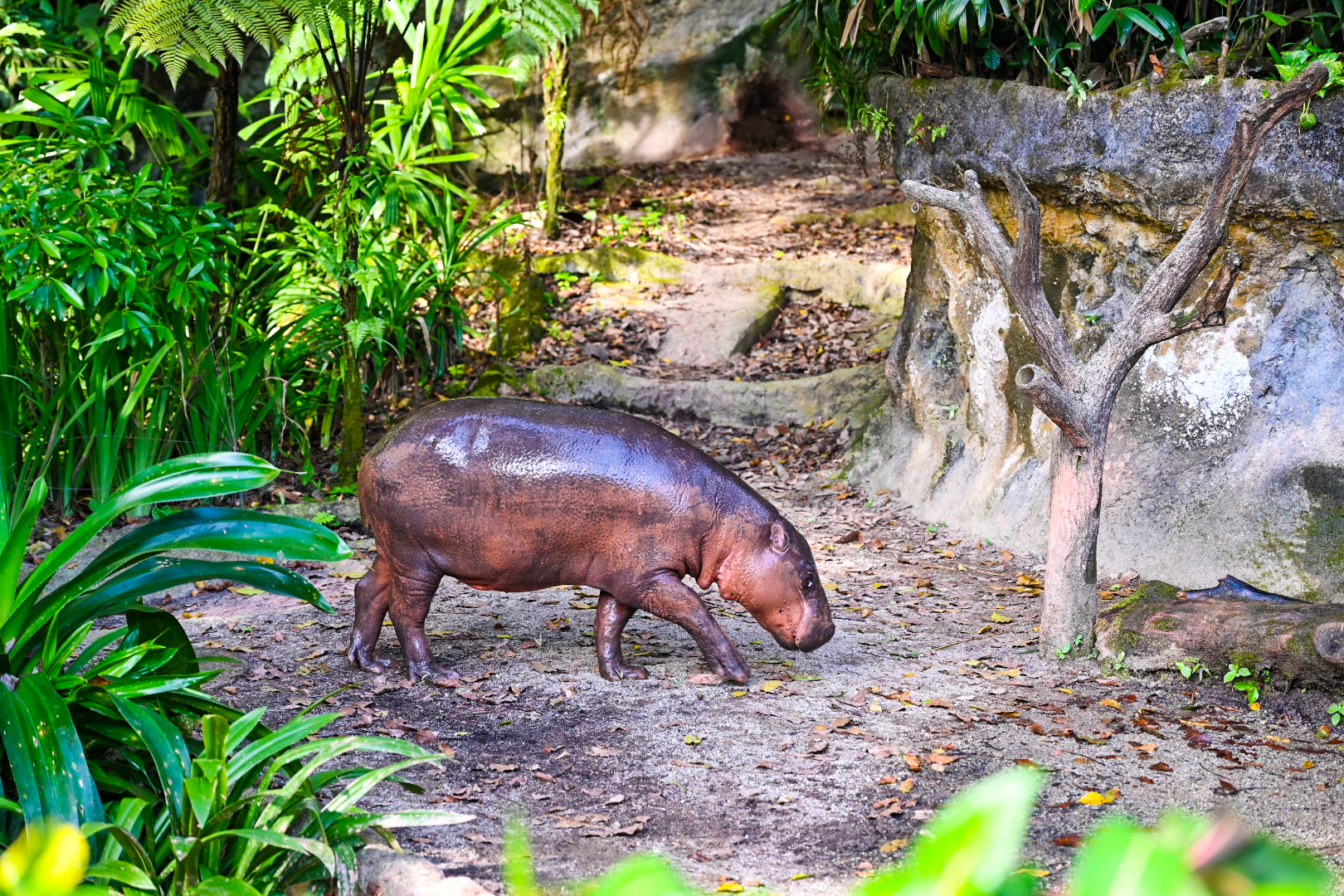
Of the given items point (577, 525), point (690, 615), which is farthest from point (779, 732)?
point (577, 525)

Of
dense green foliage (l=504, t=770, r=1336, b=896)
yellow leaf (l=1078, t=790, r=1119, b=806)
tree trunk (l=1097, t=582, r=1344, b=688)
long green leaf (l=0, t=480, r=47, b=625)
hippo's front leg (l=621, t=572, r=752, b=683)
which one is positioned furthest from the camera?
hippo's front leg (l=621, t=572, r=752, b=683)

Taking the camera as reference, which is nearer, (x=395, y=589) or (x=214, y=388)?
(x=395, y=589)

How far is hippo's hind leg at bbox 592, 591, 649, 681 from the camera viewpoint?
4293 mm

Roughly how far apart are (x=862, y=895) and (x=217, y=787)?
2.34 metres

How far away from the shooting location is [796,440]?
761 centimetres

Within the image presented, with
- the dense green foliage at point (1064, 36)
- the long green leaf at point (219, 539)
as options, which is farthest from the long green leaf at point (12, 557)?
the dense green foliage at point (1064, 36)

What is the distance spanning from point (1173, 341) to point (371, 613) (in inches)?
141

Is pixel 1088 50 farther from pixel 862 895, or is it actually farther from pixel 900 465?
pixel 862 895

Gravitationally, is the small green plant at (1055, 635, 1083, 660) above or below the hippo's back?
below

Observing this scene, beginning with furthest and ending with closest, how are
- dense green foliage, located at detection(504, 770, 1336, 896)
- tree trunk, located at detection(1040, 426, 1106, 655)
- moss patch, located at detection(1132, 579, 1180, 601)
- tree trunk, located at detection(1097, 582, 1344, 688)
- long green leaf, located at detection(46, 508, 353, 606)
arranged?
1. moss patch, located at detection(1132, 579, 1180, 601)
2. tree trunk, located at detection(1040, 426, 1106, 655)
3. tree trunk, located at detection(1097, 582, 1344, 688)
4. long green leaf, located at detection(46, 508, 353, 606)
5. dense green foliage, located at detection(504, 770, 1336, 896)

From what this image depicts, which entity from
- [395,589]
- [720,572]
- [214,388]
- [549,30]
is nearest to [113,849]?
[395,589]

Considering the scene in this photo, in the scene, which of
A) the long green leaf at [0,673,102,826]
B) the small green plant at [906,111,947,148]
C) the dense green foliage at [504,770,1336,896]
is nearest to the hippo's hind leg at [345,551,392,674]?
the long green leaf at [0,673,102,826]

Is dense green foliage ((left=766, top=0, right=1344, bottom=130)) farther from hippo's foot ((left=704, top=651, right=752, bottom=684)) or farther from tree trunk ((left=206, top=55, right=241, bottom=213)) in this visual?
tree trunk ((left=206, top=55, right=241, bottom=213))

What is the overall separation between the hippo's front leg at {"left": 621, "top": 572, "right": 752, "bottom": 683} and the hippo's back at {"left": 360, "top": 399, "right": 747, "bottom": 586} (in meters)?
0.09
